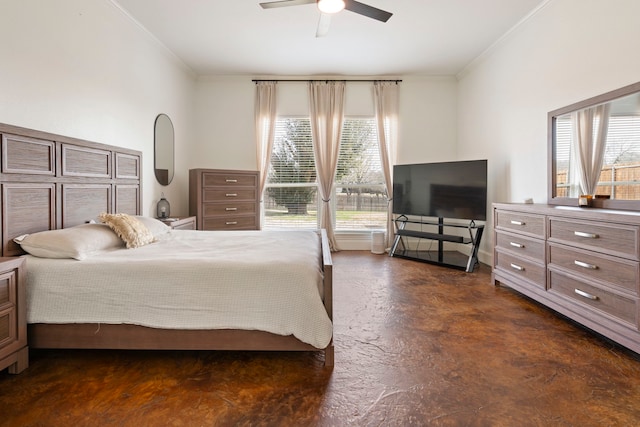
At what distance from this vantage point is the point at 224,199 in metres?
4.68

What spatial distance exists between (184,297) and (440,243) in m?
3.67

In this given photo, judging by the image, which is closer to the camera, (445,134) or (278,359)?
(278,359)

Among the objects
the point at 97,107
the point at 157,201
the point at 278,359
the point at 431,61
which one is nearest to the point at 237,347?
the point at 278,359

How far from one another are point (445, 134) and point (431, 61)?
48.1 inches

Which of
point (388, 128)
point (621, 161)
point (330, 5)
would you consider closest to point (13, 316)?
point (330, 5)

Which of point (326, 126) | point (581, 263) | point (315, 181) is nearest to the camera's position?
point (581, 263)

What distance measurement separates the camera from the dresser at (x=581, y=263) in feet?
6.69

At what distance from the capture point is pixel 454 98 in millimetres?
5473

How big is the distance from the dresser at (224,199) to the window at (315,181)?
0.65 meters

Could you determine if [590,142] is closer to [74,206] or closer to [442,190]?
[442,190]

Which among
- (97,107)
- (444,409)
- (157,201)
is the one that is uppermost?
(97,107)

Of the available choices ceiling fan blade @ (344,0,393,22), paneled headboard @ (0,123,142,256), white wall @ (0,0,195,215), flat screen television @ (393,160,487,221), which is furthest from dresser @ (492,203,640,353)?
white wall @ (0,0,195,215)

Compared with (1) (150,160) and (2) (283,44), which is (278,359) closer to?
(1) (150,160)

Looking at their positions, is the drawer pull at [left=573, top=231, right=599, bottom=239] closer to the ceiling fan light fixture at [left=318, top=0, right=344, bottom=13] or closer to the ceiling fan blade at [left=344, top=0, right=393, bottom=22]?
the ceiling fan blade at [left=344, top=0, right=393, bottom=22]
